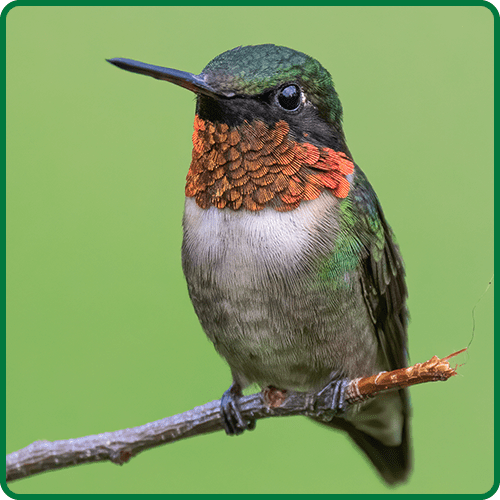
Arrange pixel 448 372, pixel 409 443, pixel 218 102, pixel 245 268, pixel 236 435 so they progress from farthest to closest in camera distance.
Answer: pixel 409 443
pixel 236 435
pixel 245 268
pixel 218 102
pixel 448 372

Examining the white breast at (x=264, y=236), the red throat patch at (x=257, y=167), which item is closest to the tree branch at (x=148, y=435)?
the white breast at (x=264, y=236)

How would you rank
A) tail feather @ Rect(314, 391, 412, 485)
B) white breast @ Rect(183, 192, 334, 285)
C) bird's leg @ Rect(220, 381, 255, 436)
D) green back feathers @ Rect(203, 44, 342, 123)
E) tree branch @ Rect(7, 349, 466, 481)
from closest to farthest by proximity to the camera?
green back feathers @ Rect(203, 44, 342, 123) < white breast @ Rect(183, 192, 334, 285) < tree branch @ Rect(7, 349, 466, 481) < bird's leg @ Rect(220, 381, 255, 436) < tail feather @ Rect(314, 391, 412, 485)

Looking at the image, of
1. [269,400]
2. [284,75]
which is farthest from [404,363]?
[284,75]

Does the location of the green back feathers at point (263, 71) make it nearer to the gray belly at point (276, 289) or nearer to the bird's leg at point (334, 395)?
the gray belly at point (276, 289)

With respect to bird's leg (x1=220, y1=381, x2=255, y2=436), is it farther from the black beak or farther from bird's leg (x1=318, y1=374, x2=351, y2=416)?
the black beak

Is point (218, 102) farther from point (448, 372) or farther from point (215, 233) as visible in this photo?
point (448, 372)

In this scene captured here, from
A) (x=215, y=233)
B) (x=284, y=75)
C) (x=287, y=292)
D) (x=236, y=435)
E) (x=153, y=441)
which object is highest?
(x=284, y=75)

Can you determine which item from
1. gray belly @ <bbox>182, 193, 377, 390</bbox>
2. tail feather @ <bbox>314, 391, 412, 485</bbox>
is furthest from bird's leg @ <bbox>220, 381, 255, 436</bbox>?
tail feather @ <bbox>314, 391, 412, 485</bbox>
